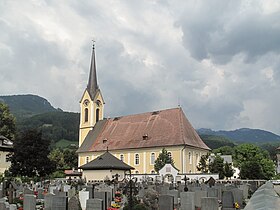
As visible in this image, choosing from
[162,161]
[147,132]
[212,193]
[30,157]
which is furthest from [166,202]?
[147,132]

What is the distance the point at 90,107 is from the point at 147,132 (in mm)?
15140

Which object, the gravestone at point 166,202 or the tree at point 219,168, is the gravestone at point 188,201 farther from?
the tree at point 219,168

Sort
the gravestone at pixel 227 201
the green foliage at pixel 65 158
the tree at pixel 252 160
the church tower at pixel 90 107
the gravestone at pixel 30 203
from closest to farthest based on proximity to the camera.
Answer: the gravestone at pixel 30 203 → the gravestone at pixel 227 201 → the tree at pixel 252 160 → the church tower at pixel 90 107 → the green foliage at pixel 65 158

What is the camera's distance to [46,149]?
44406mm

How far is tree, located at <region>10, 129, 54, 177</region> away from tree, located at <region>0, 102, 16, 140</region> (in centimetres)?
1314

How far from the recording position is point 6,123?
→ 2223 inches

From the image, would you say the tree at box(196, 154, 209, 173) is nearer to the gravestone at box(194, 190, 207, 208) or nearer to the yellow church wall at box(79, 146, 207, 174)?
the yellow church wall at box(79, 146, 207, 174)

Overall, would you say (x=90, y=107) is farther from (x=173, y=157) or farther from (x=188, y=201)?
(x=188, y=201)

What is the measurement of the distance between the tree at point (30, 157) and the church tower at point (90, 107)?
82.8 ft

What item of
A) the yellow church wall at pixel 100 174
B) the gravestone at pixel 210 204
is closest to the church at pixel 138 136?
the yellow church wall at pixel 100 174

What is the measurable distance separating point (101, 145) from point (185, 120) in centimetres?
1569

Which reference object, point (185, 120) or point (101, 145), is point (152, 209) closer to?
point (185, 120)

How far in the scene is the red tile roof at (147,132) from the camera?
5619 cm

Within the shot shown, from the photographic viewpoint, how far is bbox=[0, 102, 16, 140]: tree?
55.8m
